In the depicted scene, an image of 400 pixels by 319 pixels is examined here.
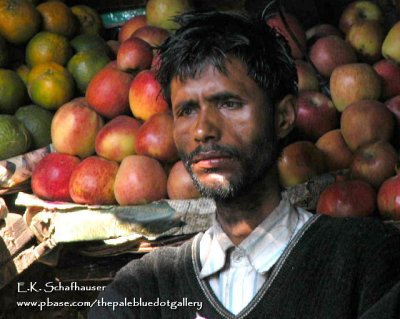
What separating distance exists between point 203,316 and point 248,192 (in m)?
0.30

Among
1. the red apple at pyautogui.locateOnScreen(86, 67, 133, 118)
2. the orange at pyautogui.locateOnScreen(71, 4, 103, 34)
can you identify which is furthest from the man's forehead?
the orange at pyautogui.locateOnScreen(71, 4, 103, 34)

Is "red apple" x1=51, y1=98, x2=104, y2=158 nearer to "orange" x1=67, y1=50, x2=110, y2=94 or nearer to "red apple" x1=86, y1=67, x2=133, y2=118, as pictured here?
"red apple" x1=86, y1=67, x2=133, y2=118

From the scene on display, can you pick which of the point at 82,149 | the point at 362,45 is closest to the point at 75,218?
the point at 82,149

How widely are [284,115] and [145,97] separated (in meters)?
1.33

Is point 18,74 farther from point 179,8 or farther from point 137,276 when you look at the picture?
point 137,276

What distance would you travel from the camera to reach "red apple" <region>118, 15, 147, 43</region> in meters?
3.39

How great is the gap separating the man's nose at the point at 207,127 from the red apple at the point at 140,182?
118 centimetres

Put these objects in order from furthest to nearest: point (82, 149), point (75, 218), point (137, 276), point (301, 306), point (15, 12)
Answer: point (15, 12) → point (82, 149) → point (75, 218) → point (137, 276) → point (301, 306)

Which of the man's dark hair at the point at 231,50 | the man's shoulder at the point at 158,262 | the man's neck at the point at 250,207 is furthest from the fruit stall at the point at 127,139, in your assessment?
the man's neck at the point at 250,207

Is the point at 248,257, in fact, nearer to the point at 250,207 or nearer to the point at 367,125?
the point at 250,207

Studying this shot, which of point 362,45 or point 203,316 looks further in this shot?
point 362,45

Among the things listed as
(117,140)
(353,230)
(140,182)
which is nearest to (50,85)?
(117,140)

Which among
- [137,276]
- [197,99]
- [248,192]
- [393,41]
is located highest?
[197,99]

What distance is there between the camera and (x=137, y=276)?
1612 millimetres
